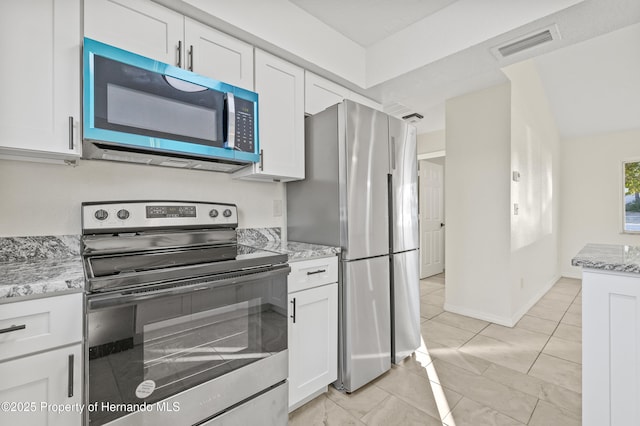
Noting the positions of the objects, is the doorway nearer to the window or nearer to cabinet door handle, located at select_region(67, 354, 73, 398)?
the window

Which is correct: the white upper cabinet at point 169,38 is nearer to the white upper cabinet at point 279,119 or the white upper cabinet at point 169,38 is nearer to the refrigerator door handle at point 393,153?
the white upper cabinet at point 279,119

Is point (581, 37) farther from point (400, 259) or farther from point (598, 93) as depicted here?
point (598, 93)

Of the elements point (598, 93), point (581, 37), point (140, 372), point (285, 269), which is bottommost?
point (140, 372)

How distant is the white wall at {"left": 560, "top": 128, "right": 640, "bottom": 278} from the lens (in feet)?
15.6

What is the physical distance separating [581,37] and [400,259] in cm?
188

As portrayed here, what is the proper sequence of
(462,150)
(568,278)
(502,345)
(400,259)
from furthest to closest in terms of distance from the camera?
(568,278) → (462,150) → (502,345) → (400,259)

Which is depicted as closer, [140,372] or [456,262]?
[140,372]

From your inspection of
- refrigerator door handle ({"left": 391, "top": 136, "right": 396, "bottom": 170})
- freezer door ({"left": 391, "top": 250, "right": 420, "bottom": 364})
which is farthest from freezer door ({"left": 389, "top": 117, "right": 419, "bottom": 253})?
freezer door ({"left": 391, "top": 250, "right": 420, "bottom": 364})

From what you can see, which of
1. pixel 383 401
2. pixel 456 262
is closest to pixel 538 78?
pixel 456 262

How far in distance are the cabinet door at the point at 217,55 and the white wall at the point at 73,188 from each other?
61 centimetres

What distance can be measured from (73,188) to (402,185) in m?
2.03

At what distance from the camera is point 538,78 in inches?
154

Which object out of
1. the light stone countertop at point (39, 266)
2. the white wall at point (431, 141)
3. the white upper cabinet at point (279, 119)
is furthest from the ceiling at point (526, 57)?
the light stone countertop at point (39, 266)

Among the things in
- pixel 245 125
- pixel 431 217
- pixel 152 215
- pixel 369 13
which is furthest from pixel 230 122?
pixel 431 217
